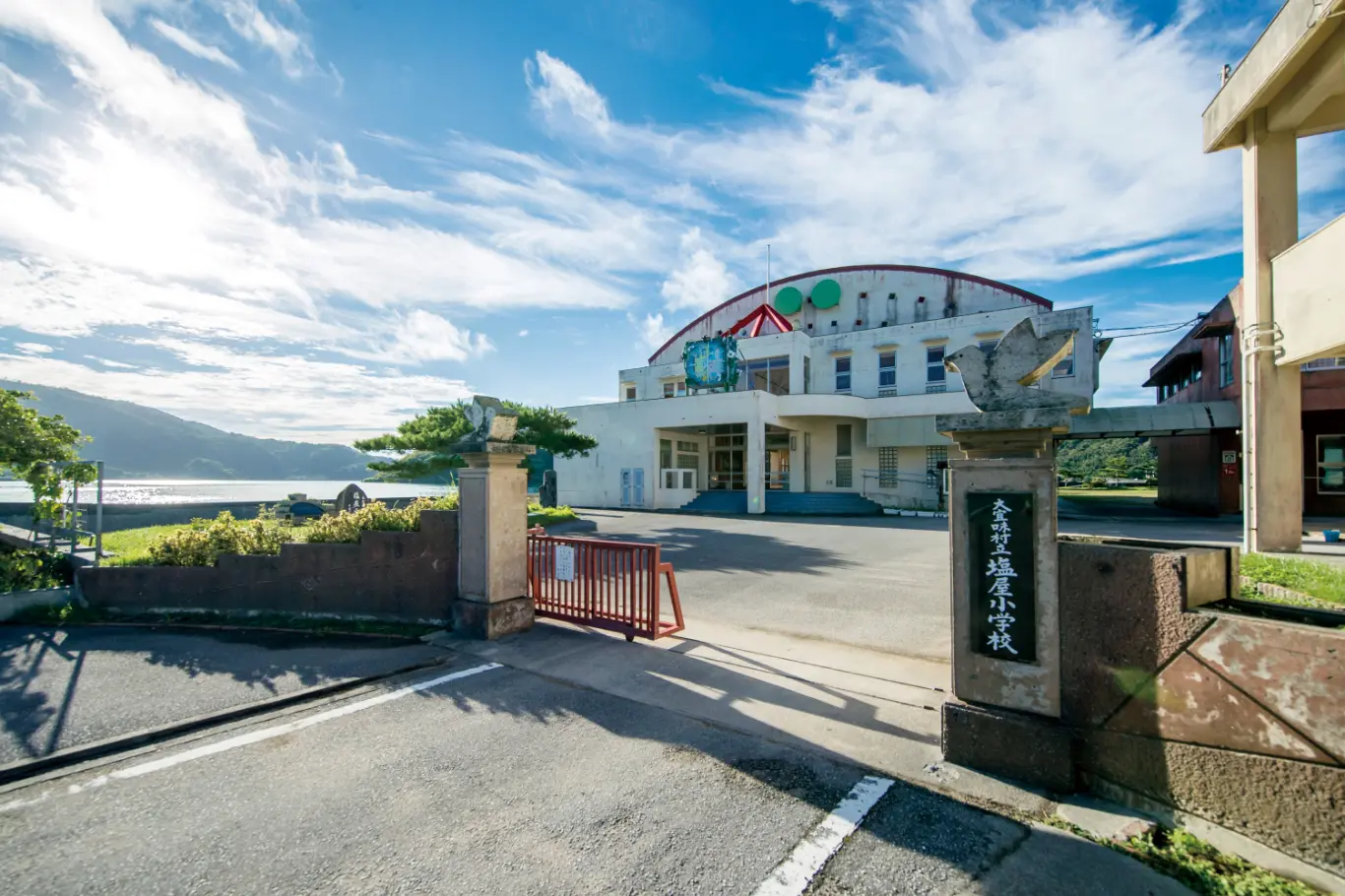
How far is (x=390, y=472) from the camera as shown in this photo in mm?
18562

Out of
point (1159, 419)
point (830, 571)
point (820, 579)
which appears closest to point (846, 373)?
point (1159, 419)

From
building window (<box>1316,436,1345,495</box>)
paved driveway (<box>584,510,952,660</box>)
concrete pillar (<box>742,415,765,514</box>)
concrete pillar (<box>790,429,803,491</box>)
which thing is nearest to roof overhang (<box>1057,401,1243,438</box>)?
building window (<box>1316,436,1345,495</box>)

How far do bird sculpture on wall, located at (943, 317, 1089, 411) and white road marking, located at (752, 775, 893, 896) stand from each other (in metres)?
2.48

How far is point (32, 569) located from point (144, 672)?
4.70 metres

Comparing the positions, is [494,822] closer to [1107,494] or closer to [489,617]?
[489,617]

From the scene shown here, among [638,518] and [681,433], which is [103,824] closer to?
[638,518]

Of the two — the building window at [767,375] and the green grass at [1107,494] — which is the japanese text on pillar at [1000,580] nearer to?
the building window at [767,375]

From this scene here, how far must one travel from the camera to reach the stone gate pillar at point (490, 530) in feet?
22.1

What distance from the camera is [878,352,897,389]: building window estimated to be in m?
28.0

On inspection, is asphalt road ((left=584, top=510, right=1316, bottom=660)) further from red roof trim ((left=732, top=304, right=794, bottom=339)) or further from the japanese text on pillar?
red roof trim ((left=732, top=304, right=794, bottom=339))

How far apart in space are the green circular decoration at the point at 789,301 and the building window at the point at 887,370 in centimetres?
629

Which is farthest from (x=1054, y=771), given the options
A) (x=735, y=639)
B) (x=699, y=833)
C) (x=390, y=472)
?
(x=390, y=472)

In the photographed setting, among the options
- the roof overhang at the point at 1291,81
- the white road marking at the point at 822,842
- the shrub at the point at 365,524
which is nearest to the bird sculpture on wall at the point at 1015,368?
the white road marking at the point at 822,842

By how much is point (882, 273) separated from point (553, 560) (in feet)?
95.2
